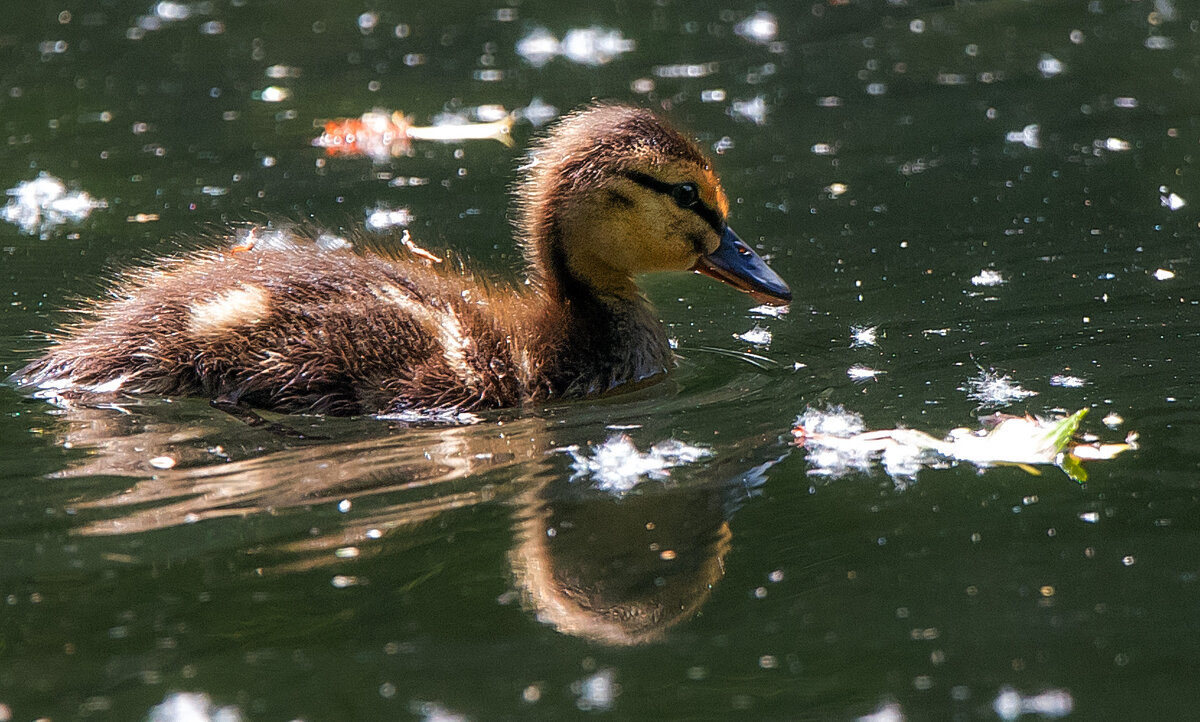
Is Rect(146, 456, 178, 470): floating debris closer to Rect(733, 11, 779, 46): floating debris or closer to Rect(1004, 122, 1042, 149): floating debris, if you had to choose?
Rect(1004, 122, 1042, 149): floating debris

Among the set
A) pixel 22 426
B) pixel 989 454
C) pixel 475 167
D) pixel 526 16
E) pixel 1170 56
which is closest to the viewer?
pixel 989 454

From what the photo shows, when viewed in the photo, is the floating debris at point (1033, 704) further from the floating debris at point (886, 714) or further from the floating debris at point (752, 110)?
the floating debris at point (752, 110)

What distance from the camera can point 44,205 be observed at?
298 inches

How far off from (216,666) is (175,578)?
0.50 meters

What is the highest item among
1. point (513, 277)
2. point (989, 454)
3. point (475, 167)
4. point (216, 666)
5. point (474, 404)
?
point (216, 666)

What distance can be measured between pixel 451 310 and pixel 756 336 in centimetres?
130

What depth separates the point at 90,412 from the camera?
16.5 feet

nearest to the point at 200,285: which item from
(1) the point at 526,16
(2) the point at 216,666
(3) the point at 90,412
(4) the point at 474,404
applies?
(3) the point at 90,412

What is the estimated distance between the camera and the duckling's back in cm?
502

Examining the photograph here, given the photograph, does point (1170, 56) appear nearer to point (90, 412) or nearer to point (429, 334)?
point (429, 334)

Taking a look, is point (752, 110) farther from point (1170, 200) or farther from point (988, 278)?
point (988, 278)

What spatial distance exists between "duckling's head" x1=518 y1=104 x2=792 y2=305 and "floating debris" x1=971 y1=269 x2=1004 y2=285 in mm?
1142

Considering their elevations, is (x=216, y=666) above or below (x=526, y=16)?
above

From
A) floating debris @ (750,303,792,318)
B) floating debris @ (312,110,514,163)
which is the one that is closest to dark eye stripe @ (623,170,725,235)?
floating debris @ (750,303,792,318)
